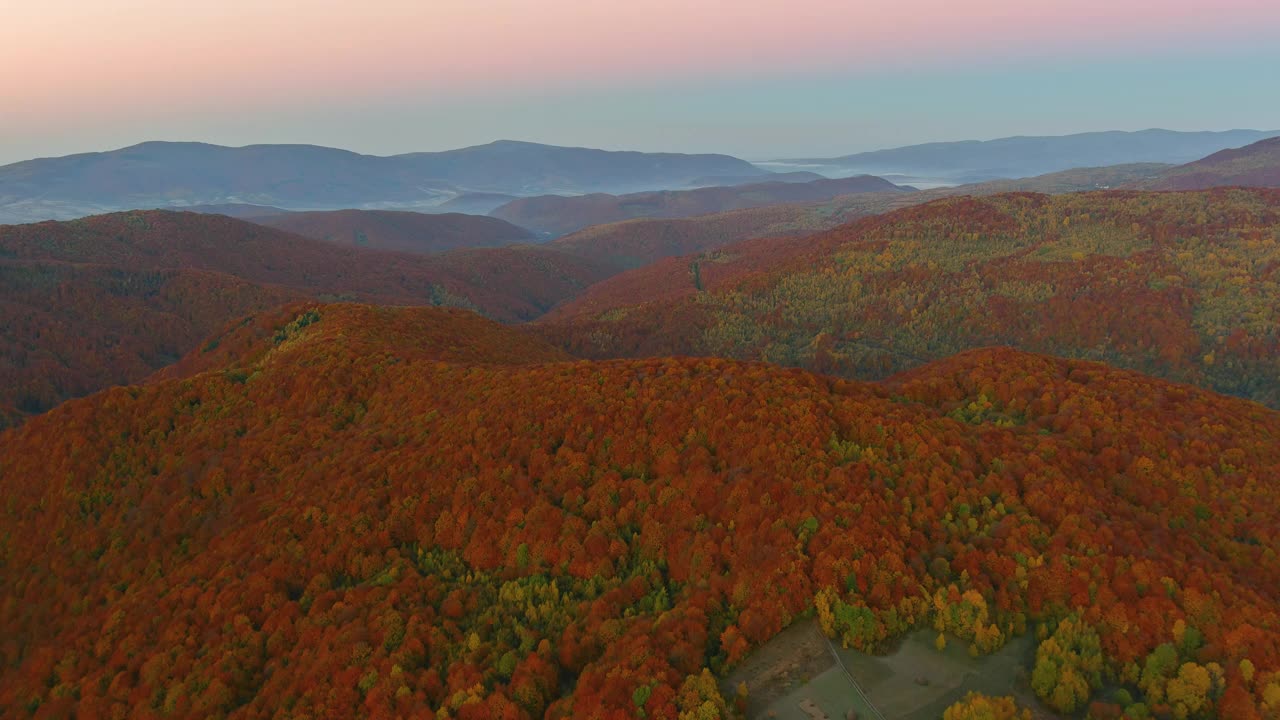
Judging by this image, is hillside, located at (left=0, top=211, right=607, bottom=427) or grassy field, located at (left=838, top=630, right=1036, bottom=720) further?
hillside, located at (left=0, top=211, right=607, bottom=427)

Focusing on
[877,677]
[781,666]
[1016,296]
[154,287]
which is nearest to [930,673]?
[877,677]

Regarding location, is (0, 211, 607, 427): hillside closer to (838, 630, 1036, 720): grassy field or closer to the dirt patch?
the dirt patch

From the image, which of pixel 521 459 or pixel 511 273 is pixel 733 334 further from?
pixel 511 273

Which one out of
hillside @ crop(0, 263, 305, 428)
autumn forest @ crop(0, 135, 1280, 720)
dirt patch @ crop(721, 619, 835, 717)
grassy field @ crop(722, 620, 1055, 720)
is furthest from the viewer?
hillside @ crop(0, 263, 305, 428)

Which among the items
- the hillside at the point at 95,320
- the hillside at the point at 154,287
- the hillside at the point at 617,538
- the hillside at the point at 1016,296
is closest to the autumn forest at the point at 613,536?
the hillside at the point at 617,538

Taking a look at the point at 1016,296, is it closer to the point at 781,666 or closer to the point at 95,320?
the point at 781,666

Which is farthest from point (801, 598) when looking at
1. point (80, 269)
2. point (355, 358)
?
point (80, 269)

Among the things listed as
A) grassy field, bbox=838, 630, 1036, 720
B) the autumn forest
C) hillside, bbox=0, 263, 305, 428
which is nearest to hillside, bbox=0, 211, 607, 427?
hillside, bbox=0, 263, 305, 428
